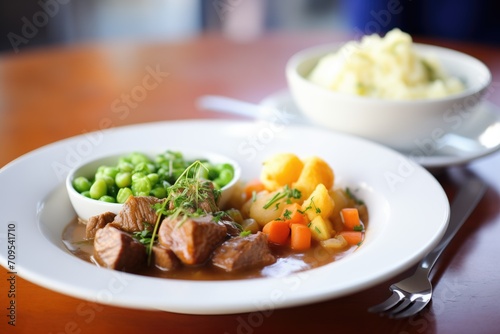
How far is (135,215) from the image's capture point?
7.72 feet

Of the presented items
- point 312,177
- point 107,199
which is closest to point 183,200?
point 107,199

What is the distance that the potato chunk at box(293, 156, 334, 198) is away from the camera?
105 inches

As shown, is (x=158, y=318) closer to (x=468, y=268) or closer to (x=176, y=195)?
(x=176, y=195)

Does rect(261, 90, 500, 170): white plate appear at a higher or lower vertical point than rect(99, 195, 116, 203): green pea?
lower

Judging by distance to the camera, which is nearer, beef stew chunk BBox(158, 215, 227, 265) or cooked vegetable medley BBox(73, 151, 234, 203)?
beef stew chunk BBox(158, 215, 227, 265)

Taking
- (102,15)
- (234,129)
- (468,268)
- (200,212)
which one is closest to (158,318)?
(200,212)

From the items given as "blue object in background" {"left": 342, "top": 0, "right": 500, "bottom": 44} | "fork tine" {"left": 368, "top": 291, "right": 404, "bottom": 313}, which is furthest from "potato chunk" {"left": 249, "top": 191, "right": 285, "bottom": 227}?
"blue object in background" {"left": 342, "top": 0, "right": 500, "bottom": 44}

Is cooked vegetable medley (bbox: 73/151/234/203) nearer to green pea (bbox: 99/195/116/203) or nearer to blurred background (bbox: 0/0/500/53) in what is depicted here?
green pea (bbox: 99/195/116/203)

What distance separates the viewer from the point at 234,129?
11.1 ft

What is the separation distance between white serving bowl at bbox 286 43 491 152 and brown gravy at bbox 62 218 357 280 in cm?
103

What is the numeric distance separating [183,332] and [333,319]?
510mm

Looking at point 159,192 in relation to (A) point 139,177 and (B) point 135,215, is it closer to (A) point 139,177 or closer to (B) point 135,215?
(A) point 139,177

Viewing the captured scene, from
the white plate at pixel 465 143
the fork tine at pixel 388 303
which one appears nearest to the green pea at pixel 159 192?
the fork tine at pixel 388 303

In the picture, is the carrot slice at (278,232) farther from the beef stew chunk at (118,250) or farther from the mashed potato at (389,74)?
the mashed potato at (389,74)
